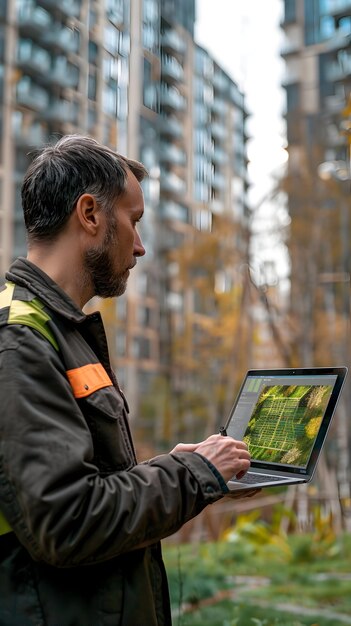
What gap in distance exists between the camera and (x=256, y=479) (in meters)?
1.27

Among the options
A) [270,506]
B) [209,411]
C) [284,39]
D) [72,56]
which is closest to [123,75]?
[72,56]

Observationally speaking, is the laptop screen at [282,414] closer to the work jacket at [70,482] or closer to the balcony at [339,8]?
the work jacket at [70,482]

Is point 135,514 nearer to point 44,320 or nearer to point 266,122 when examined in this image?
point 44,320

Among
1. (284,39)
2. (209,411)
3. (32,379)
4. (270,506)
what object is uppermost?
(284,39)

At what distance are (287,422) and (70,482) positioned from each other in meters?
0.47

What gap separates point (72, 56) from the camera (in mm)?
4453

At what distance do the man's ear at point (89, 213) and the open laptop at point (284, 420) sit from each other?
1.21ft

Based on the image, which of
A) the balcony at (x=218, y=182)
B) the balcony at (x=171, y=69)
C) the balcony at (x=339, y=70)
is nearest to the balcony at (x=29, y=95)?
the balcony at (x=171, y=69)

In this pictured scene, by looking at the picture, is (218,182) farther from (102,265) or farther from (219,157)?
(102,265)

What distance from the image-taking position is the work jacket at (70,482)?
969 mm

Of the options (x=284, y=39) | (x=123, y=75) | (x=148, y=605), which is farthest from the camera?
(x=284, y=39)

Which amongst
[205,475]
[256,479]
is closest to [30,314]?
[205,475]

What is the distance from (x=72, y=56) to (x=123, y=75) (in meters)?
1.54

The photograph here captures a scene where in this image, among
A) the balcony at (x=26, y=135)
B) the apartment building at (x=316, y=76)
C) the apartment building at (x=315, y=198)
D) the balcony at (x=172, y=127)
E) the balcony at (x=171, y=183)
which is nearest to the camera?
the apartment building at (x=316, y=76)
